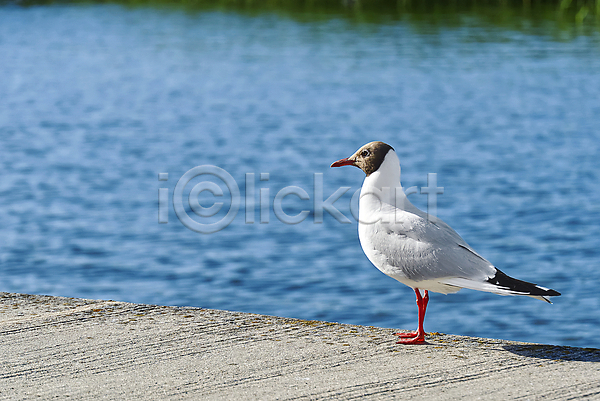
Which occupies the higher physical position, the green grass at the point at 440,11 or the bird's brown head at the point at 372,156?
the green grass at the point at 440,11

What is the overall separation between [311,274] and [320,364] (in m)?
6.85

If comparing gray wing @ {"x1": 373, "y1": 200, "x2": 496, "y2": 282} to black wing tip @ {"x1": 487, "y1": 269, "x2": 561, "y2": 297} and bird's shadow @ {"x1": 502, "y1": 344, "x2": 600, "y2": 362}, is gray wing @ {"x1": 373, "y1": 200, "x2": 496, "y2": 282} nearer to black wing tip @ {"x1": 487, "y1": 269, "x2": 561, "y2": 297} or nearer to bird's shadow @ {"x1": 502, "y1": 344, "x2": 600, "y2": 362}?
black wing tip @ {"x1": 487, "y1": 269, "x2": 561, "y2": 297}

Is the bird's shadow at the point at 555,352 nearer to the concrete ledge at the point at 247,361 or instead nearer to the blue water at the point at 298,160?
the concrete ledge at the point at 247,361

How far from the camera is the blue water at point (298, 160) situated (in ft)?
35.5

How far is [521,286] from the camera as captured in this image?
4.31 m

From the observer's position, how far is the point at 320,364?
14.4 ft

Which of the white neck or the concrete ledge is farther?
the white neck

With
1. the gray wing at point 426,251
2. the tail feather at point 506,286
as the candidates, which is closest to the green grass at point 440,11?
the gray wing at point 426,251

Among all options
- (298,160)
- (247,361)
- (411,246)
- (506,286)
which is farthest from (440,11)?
(247,361)

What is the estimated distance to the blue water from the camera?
10828mm

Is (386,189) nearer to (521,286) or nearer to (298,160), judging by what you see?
(521,286)

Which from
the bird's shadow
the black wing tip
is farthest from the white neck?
the bird's shadow

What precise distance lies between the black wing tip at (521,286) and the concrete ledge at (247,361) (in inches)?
16.8

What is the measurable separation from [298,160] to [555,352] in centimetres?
1235
